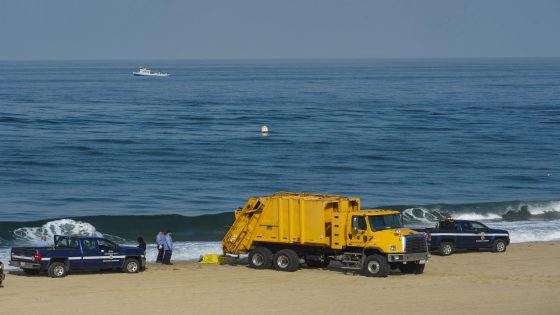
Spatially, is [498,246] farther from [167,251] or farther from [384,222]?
[167,251]

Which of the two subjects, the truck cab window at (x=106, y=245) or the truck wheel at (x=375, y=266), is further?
the truck cab window at (x=106, y=245)

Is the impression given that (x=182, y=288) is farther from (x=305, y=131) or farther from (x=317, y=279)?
(x=305, y=131)

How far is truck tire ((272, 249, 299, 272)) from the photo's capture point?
32.4m

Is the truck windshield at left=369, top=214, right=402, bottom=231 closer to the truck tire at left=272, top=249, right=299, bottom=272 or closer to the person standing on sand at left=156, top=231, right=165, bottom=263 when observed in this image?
the truck tire at left=272, top=249, right=299, bottom=272

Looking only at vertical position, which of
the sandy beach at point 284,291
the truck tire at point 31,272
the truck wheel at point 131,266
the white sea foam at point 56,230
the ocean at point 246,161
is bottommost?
the sandy beach at point 284,291

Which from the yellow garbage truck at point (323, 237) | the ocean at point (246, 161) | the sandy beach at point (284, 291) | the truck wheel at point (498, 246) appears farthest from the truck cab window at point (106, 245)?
the truck wheel at point (498, 246)

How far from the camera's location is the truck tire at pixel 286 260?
106 ft

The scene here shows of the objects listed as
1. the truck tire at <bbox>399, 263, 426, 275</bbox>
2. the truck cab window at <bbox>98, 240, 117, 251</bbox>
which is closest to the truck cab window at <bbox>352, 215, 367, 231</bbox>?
the truck tire at <bbox>399, 263, 426, 275</bbox>

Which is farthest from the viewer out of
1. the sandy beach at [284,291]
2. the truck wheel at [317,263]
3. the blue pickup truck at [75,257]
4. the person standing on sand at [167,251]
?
the person standing on sand at [167,251]

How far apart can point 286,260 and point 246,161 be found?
37852 mm

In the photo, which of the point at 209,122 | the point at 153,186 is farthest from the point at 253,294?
the point at 209,122

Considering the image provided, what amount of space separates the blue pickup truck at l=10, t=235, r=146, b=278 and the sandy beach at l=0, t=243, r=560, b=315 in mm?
349

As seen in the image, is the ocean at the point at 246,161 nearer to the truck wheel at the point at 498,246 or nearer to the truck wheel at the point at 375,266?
the truck wheel at the point at 498,246

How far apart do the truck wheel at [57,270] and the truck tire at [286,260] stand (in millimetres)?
6509
